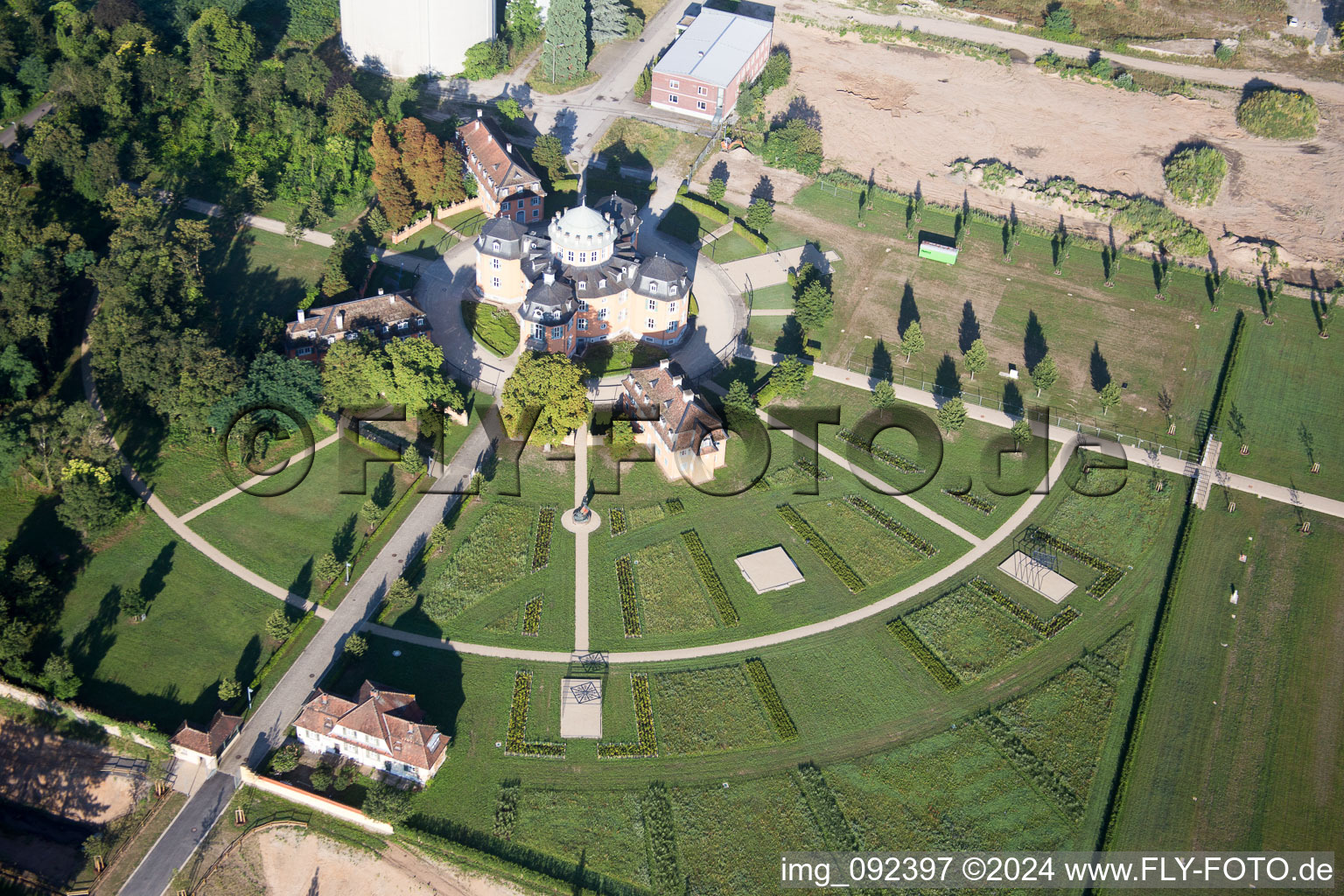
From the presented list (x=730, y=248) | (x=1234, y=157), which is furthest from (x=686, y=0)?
(x=1234, y=157)

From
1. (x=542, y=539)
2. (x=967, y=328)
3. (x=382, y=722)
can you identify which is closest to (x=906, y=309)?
(x=967, y=328)

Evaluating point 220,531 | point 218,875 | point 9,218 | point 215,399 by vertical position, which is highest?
point 9,218

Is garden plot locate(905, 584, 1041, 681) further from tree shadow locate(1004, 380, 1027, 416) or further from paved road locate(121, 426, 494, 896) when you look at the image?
paved road locate(121, 426, 494, 896)

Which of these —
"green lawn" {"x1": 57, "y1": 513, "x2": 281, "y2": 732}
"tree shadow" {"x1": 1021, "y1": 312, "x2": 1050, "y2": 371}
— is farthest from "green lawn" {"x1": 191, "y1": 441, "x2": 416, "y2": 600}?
"tree shadow" {"x1": 1021, "y1": 312, "x2": 1050, "y2": 371}

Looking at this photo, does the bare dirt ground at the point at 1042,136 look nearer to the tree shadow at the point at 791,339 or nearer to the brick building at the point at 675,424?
the tree shadow at the point at 791,339

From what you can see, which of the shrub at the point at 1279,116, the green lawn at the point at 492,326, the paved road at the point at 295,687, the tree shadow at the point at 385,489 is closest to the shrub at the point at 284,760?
the paved road at the point at 295,687

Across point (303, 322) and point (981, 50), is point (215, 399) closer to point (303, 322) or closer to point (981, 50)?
point (303, 322)
